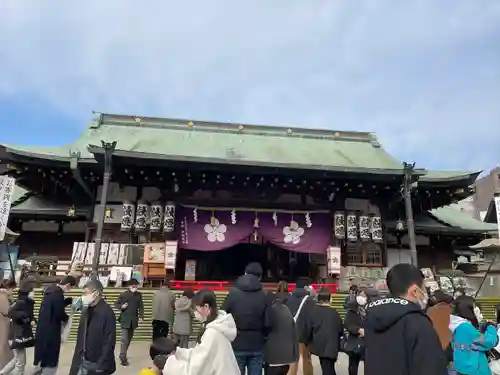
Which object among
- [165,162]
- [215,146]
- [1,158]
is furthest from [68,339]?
[215,146]

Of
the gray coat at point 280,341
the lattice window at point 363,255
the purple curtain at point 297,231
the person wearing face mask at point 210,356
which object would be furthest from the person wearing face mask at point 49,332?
the lattice window at point 363,255

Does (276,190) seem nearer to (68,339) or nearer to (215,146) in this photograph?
(215,146)

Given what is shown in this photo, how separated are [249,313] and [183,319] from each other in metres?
3.95

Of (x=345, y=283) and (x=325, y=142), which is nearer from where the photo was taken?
(x=345, y=283)

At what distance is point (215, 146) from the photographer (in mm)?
16625

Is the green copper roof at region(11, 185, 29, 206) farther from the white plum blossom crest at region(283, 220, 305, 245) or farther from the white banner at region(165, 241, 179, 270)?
the white plum blossom crest at region(283, 220, 305, 245)

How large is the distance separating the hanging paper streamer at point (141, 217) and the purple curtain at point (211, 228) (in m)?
1.04

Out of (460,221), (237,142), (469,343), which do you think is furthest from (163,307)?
(460,221)

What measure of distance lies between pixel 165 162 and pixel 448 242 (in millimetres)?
11750

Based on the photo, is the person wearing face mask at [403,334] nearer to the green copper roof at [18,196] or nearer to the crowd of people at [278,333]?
the crowd of people at [278,333]

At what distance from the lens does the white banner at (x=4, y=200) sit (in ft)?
38.4

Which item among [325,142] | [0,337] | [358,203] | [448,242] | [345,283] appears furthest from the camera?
[325,142]

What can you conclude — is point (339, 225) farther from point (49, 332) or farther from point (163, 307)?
point (49, 332)

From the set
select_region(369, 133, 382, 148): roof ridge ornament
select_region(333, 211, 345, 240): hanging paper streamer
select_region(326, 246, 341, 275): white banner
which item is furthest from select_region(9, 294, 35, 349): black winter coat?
select_region(369, 133, 382, 148): roof ridge ornament
